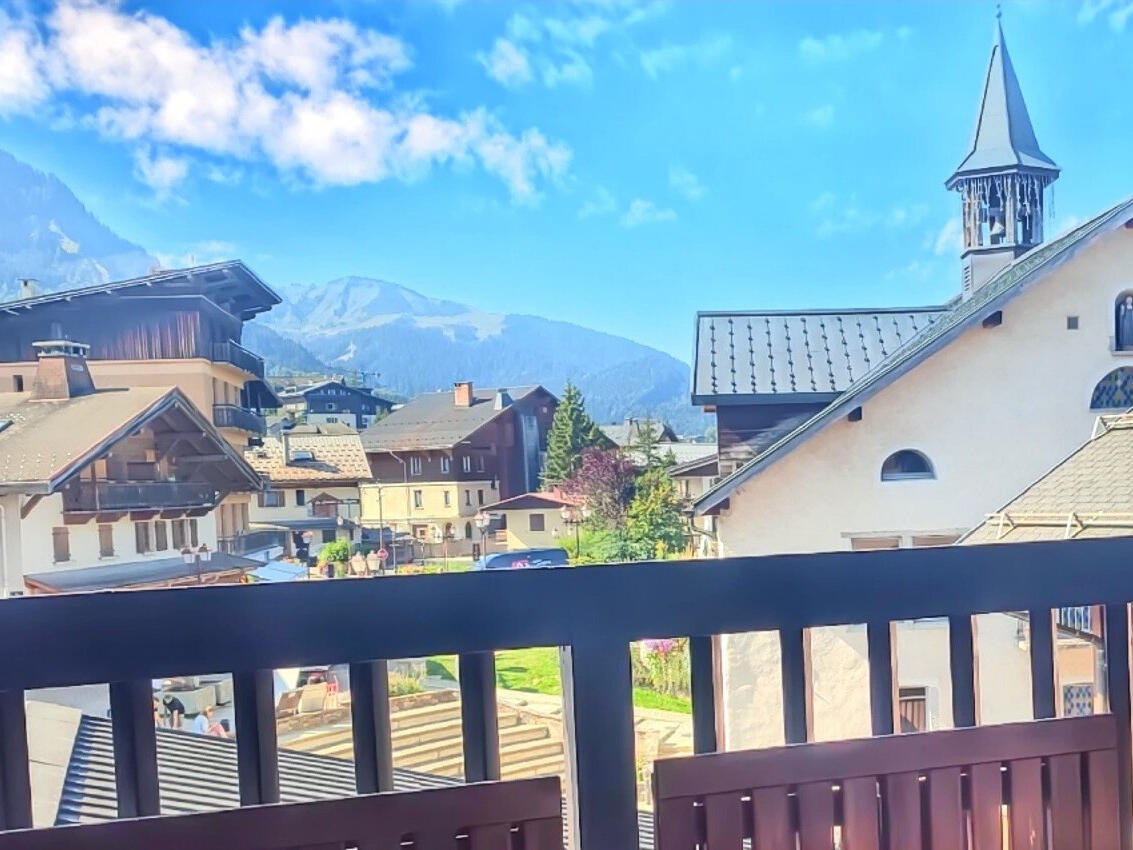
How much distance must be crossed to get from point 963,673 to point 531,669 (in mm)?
371

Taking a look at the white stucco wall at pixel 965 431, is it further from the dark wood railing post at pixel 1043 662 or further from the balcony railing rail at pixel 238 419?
the dark wood railing post at pixel 1043 662

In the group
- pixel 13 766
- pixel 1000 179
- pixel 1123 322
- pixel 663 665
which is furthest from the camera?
pixel 1123 322

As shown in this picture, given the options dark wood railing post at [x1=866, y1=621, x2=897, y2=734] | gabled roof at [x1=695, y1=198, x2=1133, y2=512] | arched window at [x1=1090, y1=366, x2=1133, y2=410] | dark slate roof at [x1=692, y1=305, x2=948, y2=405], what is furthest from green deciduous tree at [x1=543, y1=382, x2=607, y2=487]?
arched window at [x1=1090, y1=366, x2=1133, y2=410]

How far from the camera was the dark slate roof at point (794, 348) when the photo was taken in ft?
Result: 8.23

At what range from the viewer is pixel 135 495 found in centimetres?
190

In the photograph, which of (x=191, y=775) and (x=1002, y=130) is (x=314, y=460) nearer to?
(x=191, y=775)

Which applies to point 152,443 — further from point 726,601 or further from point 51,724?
point 726,601

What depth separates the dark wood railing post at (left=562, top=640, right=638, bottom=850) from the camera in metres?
0.55

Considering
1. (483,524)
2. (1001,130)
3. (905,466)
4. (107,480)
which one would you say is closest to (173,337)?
(107,480)

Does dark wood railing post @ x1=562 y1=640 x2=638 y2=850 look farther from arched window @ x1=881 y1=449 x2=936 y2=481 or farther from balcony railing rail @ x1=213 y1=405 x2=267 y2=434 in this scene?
arched window @ x1=881 y1=449 x2=936 y2=481

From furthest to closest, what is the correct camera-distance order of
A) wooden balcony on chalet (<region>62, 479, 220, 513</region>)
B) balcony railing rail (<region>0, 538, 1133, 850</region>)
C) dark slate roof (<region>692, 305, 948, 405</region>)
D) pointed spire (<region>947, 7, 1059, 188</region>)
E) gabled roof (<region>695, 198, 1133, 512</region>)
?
gabled roof (<region>695, 198, 1133, 512</region>), dark slate roof (<region>692, 305, 948, 405</region>), pointed spire (<region>947, 7, 1059, 188</region>), wooden balcony on chalet (<region>62, 479, 220, 513</region>), balcony railing rail (<region>0, 538, 1133, 850</region>)

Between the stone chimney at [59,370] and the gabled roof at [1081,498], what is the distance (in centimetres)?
228

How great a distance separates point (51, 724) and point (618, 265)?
5.73 ft

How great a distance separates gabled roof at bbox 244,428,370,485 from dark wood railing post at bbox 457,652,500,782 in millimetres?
1361
